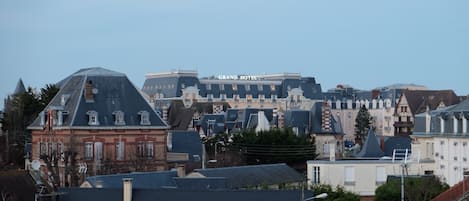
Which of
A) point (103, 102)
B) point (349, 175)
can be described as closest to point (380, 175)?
point (349, 175)

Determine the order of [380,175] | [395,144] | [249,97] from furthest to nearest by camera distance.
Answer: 1. [249,97]
2. [395,144]
3. [380,175]

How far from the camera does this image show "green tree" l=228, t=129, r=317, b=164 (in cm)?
6881

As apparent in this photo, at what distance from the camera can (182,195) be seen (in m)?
34.9

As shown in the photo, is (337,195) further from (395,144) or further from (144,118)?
(395,144)

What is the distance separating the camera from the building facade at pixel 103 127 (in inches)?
2333

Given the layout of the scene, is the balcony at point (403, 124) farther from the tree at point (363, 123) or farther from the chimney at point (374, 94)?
the chimney at point (374, 94)

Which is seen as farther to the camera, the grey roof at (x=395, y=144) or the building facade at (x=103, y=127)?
the grey roof at (x=395, y=144)

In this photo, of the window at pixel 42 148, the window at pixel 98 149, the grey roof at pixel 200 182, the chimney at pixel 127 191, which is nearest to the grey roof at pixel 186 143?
the window at pixel 98 149

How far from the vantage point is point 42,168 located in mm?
57062

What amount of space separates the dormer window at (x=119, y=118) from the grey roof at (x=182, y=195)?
24.4 meters

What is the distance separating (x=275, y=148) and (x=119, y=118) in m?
12.9

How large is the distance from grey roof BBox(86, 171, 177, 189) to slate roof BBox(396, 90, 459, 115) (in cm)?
5828

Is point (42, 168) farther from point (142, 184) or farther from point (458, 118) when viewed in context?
point (458, 118)

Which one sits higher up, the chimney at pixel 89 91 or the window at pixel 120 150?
the chimney at pixel 89 91
